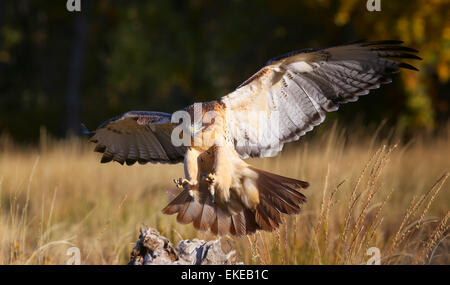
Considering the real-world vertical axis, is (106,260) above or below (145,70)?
below

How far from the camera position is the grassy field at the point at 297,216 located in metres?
3.60

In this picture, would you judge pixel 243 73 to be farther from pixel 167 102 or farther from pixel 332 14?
pixel 167 102

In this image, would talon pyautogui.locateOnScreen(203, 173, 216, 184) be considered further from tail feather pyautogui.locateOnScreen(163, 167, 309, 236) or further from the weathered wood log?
the weathered wood log

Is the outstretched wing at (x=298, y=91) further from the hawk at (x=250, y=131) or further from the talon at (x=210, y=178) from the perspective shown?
the talon at (x=210, y=178)

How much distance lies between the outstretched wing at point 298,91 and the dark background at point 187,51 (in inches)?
269

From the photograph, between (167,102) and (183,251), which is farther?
(167,102)

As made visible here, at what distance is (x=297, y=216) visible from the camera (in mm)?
4156

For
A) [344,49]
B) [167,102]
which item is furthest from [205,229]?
[167,102]

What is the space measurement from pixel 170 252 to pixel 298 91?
143 centimetres

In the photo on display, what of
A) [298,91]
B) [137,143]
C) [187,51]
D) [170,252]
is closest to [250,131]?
[298,91]

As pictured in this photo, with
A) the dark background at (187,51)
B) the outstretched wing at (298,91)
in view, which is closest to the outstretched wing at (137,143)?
the outstretched wing at (298,91)

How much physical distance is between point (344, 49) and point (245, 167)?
1010mm

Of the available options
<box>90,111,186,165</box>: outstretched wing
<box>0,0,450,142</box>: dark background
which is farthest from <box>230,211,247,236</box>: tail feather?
<box>0,0,450,142</box>: dark background

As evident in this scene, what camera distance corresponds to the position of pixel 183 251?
10.3ft
